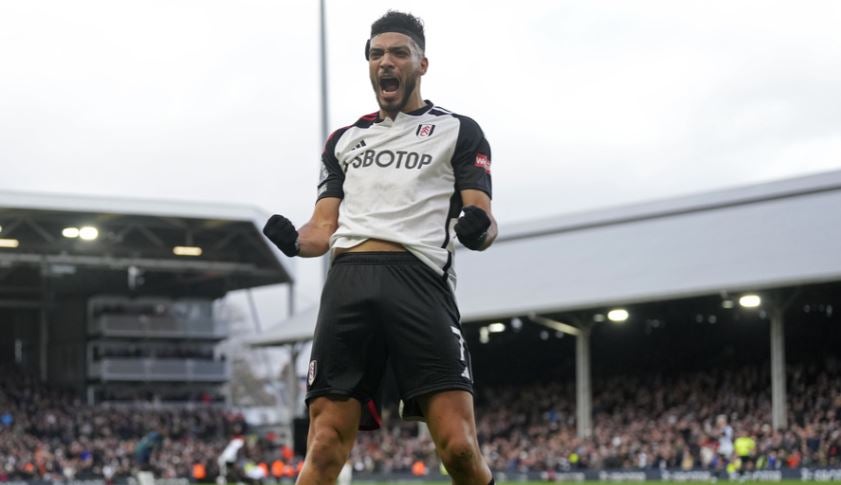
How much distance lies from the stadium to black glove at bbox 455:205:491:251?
1660 cm

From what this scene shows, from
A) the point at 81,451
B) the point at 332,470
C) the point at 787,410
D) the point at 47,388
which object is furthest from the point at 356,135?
the point at 47,388

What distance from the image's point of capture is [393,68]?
218 inches

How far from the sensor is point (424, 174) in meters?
5.51

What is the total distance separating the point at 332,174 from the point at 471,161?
0.60 m

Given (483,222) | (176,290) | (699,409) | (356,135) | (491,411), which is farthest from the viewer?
(176,290)

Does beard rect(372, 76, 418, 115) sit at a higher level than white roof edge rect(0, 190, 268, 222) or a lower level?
lower

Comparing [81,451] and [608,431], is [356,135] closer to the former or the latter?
[608,431]

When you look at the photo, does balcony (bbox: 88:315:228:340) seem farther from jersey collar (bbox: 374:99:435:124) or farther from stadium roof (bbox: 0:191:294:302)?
jersey collar (bbox: 374:99:435:124)

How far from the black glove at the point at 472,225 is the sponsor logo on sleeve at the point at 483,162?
0.38 m

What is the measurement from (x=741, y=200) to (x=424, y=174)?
3309 centimetres

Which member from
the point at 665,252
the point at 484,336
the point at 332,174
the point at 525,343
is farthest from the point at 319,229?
the point at 525,343

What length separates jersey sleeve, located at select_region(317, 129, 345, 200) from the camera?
19.0 ft

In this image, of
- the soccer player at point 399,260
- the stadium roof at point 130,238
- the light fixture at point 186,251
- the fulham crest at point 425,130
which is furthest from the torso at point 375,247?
the light fixture at point 186,251

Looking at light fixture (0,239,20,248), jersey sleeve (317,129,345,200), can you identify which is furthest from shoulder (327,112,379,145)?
light fixture (0,239,20,248)
